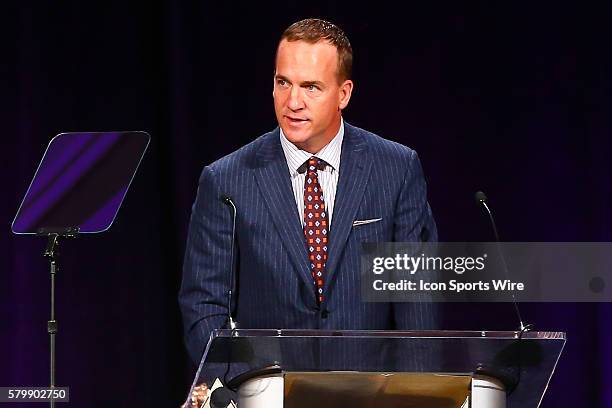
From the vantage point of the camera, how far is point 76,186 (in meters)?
3.36

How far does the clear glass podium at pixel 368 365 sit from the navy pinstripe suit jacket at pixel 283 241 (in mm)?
906

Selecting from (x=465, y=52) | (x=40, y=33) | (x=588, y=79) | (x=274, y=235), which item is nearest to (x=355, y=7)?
(x=465, y=52)

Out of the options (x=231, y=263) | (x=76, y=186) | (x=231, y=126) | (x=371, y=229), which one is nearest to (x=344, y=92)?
(x=371, y=229)

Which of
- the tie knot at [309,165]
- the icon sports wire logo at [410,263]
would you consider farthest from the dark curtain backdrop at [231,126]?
the tie knot at [309,165]

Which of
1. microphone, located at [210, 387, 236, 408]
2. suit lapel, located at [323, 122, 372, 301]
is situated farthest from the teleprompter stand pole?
microphone, located at [210, 387, 236, 408]

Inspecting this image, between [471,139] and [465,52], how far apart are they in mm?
341

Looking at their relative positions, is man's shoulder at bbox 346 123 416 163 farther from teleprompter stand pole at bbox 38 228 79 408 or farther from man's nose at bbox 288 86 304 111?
teleprompter stand pole at bbox 38 228 79 408

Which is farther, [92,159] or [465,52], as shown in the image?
[465,52]

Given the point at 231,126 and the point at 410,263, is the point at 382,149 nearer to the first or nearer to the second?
the point at 410,263

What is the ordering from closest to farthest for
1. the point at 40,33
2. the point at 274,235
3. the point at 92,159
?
the point at 274,235
the point at 92,159
the point at 40,33

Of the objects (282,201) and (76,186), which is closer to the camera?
(282,201)

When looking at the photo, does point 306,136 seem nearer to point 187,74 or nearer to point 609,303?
point 187,74

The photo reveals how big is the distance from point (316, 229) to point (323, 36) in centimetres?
55

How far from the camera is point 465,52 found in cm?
430
